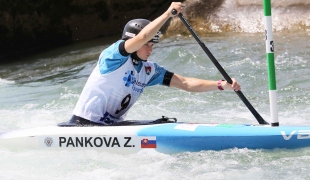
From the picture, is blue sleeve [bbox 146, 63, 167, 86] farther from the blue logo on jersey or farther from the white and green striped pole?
the white and green striped pole

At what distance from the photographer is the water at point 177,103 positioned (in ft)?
16.6

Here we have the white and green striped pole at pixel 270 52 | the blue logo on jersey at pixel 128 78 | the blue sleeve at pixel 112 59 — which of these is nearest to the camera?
the white and green striped pole at pixel 270 52

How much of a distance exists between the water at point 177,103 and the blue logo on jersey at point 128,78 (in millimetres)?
589

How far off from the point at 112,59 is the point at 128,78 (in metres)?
0.22

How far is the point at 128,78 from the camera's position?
5.43 m

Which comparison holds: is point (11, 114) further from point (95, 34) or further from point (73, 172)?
point (95, 34)

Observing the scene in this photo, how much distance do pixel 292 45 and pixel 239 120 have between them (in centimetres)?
402

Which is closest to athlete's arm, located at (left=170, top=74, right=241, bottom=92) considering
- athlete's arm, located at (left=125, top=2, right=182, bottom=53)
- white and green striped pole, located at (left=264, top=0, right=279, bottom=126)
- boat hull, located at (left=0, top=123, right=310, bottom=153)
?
boat hull, located at (left=0, top=123, right=310, bottom=153)

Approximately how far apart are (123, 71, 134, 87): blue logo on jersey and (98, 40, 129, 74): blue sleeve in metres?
0.11

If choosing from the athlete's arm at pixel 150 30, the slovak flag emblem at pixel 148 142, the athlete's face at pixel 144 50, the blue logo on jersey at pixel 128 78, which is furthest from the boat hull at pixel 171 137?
the athlete's arm at pixel 150 30

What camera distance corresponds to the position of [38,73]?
1168 centimetres

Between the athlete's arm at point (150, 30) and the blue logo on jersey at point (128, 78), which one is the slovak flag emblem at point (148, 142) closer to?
the blue logo on jersey at point (128, 78)

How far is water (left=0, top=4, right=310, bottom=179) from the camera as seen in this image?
506cm

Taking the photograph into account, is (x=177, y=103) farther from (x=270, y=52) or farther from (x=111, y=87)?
(x=270, y=52)
